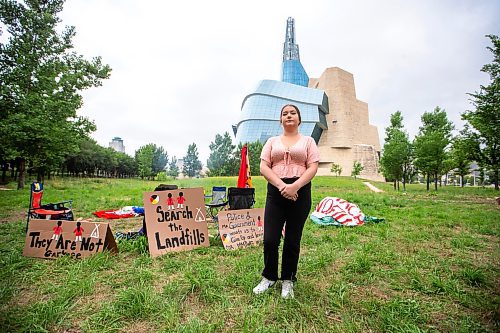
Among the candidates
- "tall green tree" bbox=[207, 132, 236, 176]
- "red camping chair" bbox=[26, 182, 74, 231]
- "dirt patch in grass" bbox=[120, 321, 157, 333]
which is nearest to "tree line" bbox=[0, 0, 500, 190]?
"red camping chair" bbox=[26, 182, 74, 231]

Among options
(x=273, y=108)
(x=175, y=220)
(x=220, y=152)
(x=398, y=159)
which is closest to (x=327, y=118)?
(x=273, y=108)

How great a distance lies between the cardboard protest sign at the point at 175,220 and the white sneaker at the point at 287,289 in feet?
6.95

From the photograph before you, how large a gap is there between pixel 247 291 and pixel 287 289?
0.43 metres

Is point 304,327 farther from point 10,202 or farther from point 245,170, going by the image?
point 10,202

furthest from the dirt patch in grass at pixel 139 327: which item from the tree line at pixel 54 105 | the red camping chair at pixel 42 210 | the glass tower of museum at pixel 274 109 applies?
the glass tower of museum at pixel 274 109

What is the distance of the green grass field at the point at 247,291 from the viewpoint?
1.97 meters

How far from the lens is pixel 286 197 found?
2.20 m

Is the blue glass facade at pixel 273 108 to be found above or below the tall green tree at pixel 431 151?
above

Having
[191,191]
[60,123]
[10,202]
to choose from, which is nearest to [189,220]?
[191,191]

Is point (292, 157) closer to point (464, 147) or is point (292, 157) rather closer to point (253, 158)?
point (464, 147)

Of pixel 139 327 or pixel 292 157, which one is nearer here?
pixel 139 327

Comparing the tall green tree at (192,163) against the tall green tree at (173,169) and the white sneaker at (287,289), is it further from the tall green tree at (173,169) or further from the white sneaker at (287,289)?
the white sneaker at (287,289)

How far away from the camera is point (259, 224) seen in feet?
15.3

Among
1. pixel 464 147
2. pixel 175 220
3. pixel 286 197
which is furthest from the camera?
pixel 464 147
